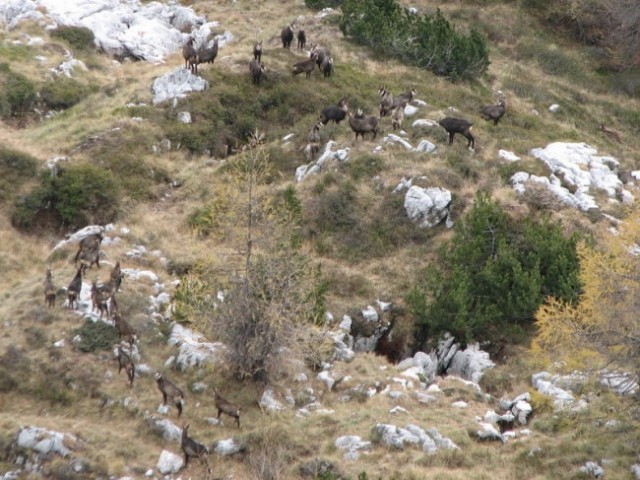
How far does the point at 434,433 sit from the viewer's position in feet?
55.1

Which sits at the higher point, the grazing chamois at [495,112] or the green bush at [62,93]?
the grazing chamois at [495,112]

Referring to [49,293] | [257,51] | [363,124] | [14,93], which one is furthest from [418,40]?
[49,293]

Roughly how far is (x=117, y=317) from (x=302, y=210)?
9.27m

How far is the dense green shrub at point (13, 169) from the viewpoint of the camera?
28656 millimetres

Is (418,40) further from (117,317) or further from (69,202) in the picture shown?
(117,317)

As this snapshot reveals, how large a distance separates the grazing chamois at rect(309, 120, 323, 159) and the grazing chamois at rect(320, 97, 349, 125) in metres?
0.79

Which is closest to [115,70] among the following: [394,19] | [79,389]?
[394,19]

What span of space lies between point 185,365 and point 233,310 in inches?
74.3

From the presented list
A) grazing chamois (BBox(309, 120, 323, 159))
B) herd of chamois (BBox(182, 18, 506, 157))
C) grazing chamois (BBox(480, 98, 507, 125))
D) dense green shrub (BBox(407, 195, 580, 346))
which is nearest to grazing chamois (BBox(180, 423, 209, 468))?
dense green shrub (BBox(407, 195, 580, 346))

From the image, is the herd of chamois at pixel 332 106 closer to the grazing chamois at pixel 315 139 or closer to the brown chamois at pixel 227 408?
the grazing chamois at pixel 315 139

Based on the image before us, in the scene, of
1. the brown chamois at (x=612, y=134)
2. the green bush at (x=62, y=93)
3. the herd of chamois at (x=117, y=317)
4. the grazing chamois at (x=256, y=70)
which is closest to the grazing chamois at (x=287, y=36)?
the grazing chamois at (x=256, y=70)

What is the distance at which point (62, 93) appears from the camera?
37188mm

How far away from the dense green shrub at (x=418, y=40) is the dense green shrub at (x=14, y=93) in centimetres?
1583

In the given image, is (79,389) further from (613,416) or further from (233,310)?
(613,416)
